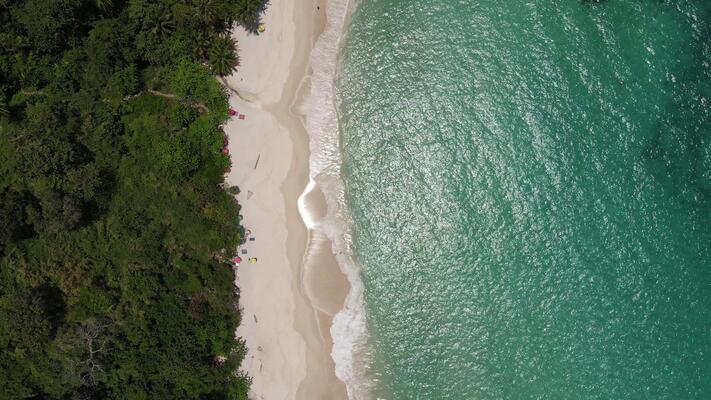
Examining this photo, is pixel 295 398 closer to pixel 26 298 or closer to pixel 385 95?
pixel 26 298

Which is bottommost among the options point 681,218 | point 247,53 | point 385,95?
point 681,218

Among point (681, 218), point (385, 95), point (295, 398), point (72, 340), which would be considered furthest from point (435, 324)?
point (72, 340)

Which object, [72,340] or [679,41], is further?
[679,41]

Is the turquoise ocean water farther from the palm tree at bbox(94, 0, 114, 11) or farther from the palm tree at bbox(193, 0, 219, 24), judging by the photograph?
the palm tree at bbox(94, 0, 114, 11)

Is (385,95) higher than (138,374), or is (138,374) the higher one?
(385,95)

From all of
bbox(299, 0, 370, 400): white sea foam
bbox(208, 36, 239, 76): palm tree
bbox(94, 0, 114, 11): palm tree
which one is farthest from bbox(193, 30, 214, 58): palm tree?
bbox(299, 0, 370, 400): white sea foam

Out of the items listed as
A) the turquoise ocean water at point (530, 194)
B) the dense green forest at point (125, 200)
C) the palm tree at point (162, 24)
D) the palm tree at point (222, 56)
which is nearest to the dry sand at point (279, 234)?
the palm tree at point (222, 56)
